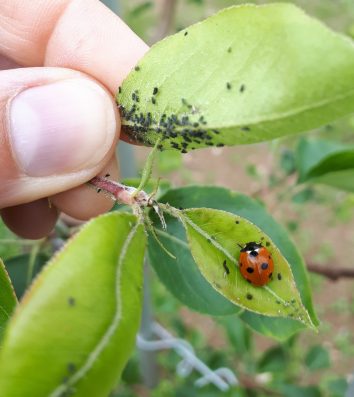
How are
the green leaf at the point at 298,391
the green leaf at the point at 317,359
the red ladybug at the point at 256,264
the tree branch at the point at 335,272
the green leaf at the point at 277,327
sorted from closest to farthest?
the red ladybug at the point at 256,264 → the green leaf at the point at 277,327 → the tree branch at the point at 335,272 → the green leaf at the point at 298,391 → the green leaf at the point at 317,359

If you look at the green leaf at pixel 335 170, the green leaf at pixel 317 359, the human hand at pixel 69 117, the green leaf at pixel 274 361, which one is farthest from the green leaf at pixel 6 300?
the green leaf at pixel 317 359

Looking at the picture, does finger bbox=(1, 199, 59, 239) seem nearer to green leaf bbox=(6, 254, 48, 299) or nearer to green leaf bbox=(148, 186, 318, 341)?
green leaf bbox=(6, 254, 48, 299)

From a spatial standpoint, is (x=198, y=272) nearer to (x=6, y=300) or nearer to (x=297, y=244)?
(x=6, y=300)

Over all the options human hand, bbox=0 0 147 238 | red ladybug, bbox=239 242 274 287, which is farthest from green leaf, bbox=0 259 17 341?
red ladybug, bbox=239 242 274 287

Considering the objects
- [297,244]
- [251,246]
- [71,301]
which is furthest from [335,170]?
[297,244]

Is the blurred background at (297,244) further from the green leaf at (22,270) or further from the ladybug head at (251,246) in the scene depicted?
the ladybug head at (251,246)

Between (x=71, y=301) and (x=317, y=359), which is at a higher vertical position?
(x=71, y=301)

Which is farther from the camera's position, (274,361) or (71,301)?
(274,361)
